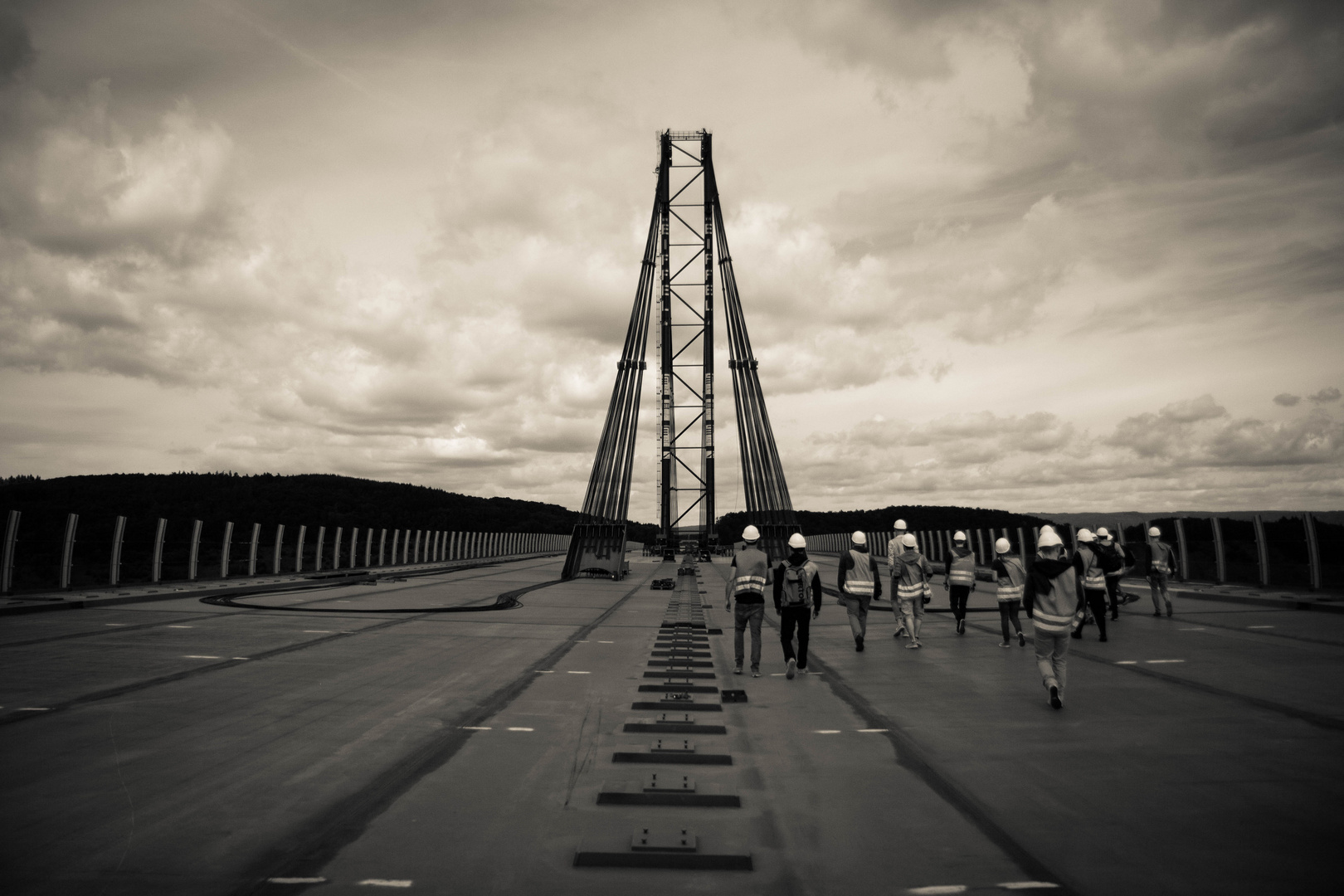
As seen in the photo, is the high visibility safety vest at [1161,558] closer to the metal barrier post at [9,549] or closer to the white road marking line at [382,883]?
the white road marking line at [382,883]

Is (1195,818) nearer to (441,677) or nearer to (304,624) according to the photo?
(441,677)

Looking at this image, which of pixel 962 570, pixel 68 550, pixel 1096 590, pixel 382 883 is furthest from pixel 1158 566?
pixel 68 550

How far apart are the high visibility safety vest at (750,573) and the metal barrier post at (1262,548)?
→ 1648 cm

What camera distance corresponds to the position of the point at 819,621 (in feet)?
55.9

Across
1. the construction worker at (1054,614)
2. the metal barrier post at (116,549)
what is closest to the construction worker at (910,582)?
the construction worker at (1054,614)

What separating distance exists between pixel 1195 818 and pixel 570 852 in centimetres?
360

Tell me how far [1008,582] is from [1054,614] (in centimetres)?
451

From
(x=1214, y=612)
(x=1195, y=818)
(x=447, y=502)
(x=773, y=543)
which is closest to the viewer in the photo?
(x=1195, y=818)

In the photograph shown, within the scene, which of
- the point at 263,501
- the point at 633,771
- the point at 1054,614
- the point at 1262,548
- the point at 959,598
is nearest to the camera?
the point at 633,771

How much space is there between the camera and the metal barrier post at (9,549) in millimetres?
17406

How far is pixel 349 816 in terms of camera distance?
16.3 ft

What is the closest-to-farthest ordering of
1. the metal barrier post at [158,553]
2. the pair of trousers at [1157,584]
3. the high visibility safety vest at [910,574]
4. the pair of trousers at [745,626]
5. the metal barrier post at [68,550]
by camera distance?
the pair of trousers at [745,626], the high visibility safety vest at [910,574], the pair of trousers at [1157,584], the metal barrier post at [68,550], the metal barrier post at [158,553]

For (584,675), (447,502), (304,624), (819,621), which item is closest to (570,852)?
(584,675)

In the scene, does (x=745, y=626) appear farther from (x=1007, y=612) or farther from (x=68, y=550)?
(x=68, y=550)
